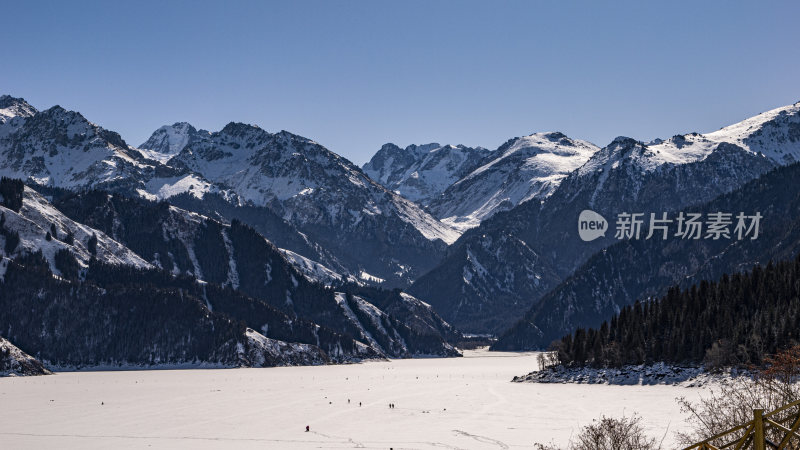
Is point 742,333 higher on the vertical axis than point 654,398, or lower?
higher

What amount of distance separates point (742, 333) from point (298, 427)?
368ft

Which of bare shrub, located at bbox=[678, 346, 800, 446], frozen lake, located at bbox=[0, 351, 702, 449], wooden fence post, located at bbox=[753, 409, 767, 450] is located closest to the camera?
wooden fence post, located at bbox=[753, 409, 767, 450]

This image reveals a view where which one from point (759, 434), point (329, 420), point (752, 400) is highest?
point (759, 434)

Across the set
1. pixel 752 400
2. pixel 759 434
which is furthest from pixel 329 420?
pixel 759 434

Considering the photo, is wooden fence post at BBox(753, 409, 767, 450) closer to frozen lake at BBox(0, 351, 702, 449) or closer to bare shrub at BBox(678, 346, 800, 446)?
bare shrub at BBox(678, 346, 800, 446)

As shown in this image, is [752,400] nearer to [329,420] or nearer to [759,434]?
[759,434]

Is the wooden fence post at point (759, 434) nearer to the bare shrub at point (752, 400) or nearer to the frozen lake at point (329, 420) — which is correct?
the bare shrub at point (752, 400)

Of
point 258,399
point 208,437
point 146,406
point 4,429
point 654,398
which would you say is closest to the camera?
point 208,437

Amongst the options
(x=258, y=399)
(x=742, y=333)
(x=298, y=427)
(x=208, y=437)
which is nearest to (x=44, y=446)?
(x=208, y=437)

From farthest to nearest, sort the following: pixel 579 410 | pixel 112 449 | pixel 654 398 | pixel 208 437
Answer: pixel 654 398 → pixel 579 410 → pixel 208 437 → pixel 112 449

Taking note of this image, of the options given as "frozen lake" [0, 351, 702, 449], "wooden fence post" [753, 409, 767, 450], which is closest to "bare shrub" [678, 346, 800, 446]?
"frozen lake" [0, 351, 702, 449]

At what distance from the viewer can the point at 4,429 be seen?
14100 cm

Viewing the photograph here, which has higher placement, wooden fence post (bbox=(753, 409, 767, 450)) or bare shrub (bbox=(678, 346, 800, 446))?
wooden fence post (bbox=(753, 409, 767, 450))

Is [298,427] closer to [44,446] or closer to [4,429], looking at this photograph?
[44,446]
